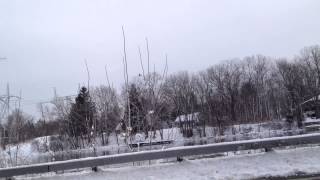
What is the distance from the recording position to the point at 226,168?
10.9 meters

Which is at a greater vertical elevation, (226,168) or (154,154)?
(154,154)

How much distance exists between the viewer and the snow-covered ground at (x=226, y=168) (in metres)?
10.4

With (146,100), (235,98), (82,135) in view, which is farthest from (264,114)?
(146,100)

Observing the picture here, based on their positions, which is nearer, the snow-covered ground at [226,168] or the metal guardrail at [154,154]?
the snow-covered ground at [226,168]

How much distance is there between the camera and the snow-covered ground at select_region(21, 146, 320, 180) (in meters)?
10.4

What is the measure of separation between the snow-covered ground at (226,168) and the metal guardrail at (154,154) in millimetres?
215

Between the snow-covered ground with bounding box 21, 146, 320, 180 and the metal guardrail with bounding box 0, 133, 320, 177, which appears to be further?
the metal guardrail with bounding box 0, 133, 320, 177

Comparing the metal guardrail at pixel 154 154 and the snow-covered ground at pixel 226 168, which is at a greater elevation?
the metal guardrail at pixel 154 154

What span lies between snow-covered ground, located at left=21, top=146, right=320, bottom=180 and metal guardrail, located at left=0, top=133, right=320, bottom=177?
0.22 metres

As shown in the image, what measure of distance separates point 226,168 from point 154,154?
6.64 feet

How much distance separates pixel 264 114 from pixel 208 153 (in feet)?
295

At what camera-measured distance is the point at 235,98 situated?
4001 inches

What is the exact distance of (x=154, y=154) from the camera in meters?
11.6

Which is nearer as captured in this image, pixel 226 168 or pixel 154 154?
pixel 226 168
